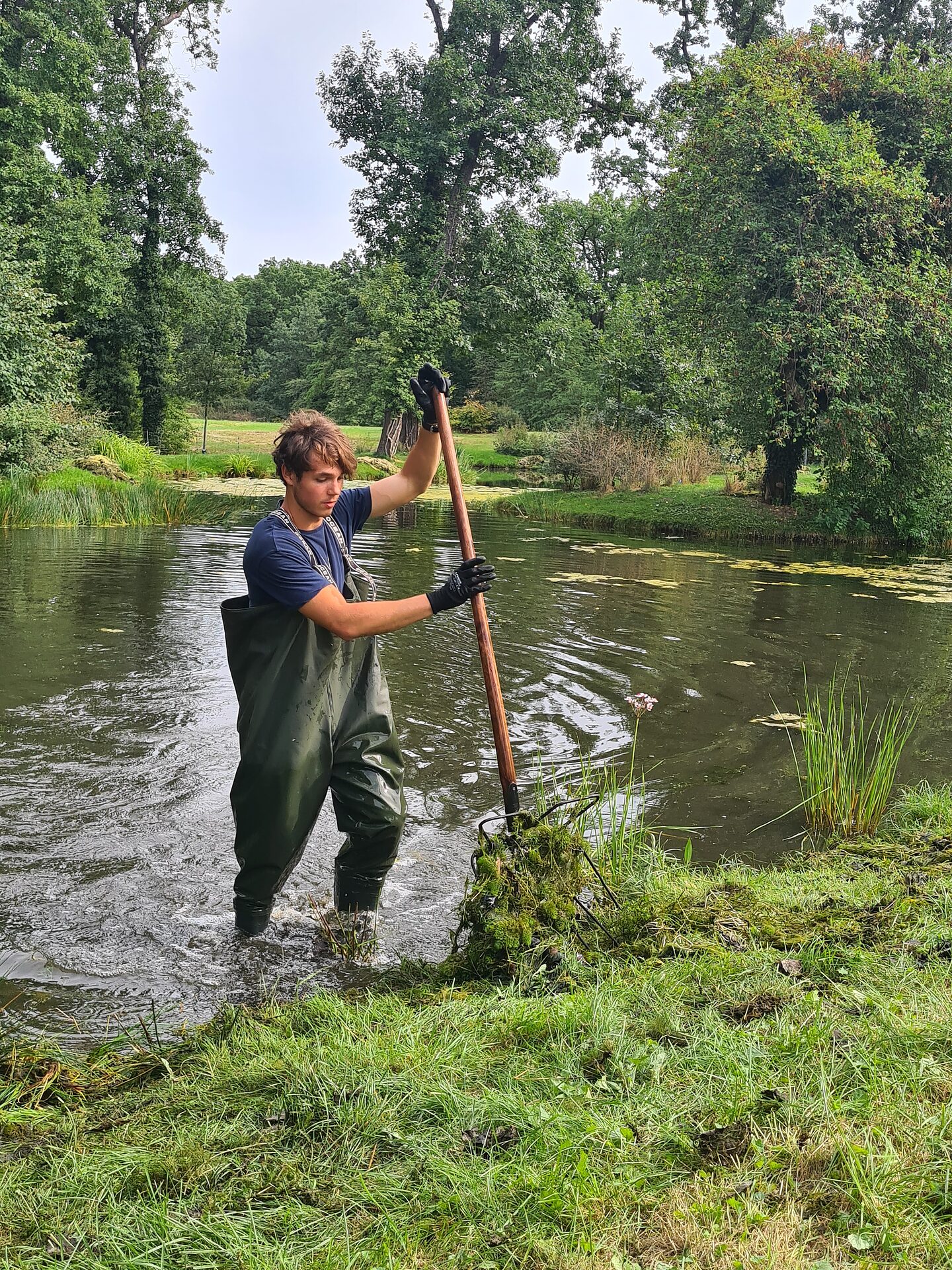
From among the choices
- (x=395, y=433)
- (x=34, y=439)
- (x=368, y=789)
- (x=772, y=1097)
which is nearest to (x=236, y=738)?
(x=368, y=789)

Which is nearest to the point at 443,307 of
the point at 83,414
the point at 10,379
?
the point at 83,414

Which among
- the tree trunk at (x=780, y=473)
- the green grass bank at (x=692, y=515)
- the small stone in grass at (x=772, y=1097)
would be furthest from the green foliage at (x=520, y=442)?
the small stone in grass at (x=772, y=1097)

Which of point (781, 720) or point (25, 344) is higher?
point (25, 344)

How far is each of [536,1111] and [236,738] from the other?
4.95m

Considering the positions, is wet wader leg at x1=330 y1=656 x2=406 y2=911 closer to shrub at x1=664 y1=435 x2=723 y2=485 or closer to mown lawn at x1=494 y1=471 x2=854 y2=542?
mown lawn at x1=494 y1=471 x2=854 y2=542

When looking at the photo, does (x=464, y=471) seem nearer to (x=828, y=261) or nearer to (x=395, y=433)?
(x=395, y=433)

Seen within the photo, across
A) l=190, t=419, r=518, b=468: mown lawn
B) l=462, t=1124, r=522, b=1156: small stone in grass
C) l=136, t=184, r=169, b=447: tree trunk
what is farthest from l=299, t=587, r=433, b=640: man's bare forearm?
l=136, t=184, r=169, b=447: tree trunk

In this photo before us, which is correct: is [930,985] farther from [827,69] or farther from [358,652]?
[827,69]

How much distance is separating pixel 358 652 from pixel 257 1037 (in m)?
1.62

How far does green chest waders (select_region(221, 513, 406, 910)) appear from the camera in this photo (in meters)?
4.02

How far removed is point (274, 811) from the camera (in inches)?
160

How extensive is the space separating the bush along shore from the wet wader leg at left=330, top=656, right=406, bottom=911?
56 centimetres

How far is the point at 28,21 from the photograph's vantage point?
30.5 meters

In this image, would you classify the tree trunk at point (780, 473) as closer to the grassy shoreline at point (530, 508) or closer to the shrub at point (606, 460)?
the grassy shoreline at point (530, 508)
